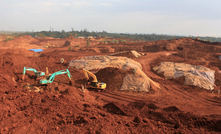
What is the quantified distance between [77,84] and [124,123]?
11.6m

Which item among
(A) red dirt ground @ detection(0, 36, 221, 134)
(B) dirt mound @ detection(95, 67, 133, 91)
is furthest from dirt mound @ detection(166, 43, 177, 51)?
(B) dirt mound @ detection(95, 67, 133, 91)

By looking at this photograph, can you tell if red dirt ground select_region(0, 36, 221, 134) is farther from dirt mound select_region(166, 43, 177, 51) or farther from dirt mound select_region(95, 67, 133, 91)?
dirt mound select_region(166, 43, 177, 51)

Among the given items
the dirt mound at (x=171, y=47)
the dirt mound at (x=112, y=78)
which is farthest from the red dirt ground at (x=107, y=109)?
the dirt mound at (x=171, y=47)

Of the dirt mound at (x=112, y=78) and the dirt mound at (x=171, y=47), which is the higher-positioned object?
the dirt mound at (x=171, y=47)

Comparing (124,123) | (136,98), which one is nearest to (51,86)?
(136,98)

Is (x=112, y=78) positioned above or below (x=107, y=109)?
above

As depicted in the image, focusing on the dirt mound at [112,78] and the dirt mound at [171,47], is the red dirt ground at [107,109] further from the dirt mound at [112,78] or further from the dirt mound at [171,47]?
the dirt mound at [171,47]

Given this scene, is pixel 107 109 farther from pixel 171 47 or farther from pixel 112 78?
pixel 171 47

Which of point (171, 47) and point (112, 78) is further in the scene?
point (171, 47)

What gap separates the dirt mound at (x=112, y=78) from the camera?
1604cm

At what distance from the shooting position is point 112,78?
16938mm

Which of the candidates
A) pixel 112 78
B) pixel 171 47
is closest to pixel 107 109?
pixel 112 78

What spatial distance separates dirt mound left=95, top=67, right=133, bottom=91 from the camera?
16.0 m

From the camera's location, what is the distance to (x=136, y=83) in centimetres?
1563
